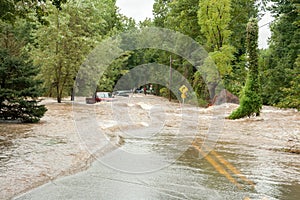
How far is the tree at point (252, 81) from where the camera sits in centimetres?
2605

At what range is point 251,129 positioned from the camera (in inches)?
865

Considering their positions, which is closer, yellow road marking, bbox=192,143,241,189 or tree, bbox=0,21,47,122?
yellow road marking, bbox=192,143,241,189

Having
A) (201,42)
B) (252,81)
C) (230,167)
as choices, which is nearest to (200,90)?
(201,42)

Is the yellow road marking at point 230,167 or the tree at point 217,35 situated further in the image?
the tree at point 217,35

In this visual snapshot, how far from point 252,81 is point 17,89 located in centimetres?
1499

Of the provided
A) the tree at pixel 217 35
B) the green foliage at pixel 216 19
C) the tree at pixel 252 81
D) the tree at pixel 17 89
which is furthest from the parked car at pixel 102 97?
the tree at pixel 17 89

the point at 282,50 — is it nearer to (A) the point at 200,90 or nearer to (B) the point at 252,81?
(A) the point at 200,90

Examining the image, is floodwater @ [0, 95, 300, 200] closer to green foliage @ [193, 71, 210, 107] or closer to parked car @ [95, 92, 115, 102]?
parked car @ [95, 92, 115, 102]

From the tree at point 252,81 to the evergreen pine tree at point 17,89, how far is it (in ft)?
45.2

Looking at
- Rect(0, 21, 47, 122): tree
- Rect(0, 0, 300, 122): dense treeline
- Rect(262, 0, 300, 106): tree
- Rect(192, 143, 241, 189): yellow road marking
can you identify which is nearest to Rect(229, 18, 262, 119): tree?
Rect(0, 0, 300, 122): dense treeline

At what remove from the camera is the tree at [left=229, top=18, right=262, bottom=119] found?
26.0 metres

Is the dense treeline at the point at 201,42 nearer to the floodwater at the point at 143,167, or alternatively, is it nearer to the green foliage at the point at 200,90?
the green foliage at the point at 200,90

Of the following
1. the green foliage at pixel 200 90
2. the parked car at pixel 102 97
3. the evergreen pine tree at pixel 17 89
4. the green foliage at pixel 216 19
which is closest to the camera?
the evergreen pine tree at pixel 17 89

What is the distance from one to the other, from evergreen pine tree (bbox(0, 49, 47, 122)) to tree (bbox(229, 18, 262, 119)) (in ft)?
45.2
